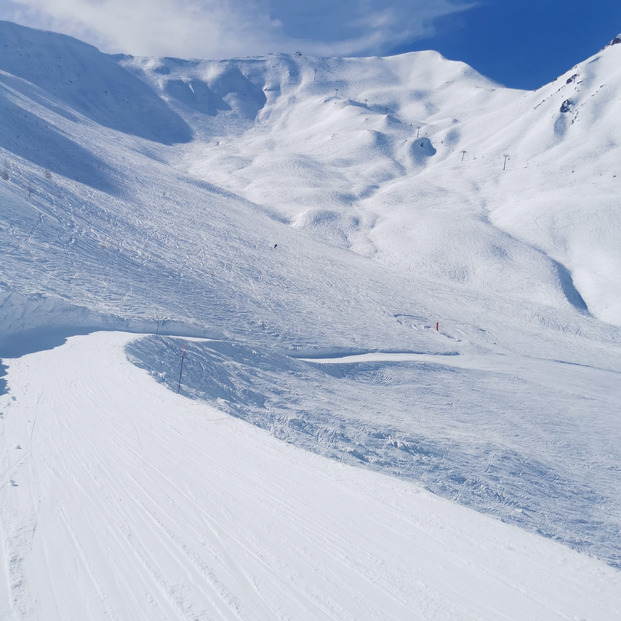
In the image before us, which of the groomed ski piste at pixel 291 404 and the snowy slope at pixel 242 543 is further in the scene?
the groomed ski piste at pixel 291 404

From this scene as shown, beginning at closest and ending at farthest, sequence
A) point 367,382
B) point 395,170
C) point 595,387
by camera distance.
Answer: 1. point 367,382
2. point 595,387
3. point 395,170

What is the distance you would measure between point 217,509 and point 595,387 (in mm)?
18105

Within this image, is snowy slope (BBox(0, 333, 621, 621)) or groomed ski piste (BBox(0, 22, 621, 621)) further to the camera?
groomed ski piste (BBox(0, 22, 621, 621))

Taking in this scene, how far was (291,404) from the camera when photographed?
12336mm

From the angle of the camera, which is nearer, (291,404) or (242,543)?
(242,543)

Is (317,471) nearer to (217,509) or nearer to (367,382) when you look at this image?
(217,509)

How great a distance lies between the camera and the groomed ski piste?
4164 millimetres

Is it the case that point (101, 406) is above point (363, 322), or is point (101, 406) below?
below

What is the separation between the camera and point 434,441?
11320 mm

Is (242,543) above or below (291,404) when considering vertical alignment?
below

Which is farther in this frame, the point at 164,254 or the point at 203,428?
the point at 164,254

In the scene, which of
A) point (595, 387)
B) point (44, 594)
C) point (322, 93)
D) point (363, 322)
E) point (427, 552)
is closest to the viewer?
point (44, 594)

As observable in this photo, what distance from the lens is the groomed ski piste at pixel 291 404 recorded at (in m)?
4.16

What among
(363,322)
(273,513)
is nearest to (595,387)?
(363,322)
